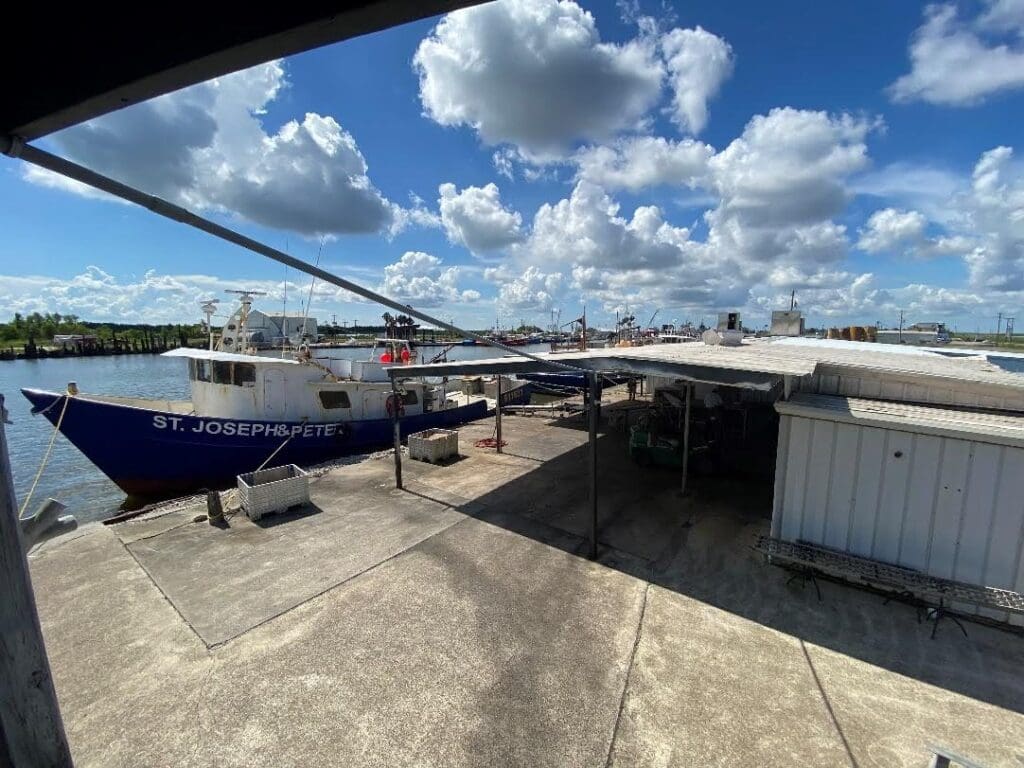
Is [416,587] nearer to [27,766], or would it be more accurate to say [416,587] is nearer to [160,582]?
[160,582]

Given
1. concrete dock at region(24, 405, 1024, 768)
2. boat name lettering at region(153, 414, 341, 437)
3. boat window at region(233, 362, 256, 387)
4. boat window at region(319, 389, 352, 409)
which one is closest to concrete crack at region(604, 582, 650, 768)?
concrete dock at region(24, 405, 1024, 768)

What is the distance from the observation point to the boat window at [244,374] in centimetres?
1244

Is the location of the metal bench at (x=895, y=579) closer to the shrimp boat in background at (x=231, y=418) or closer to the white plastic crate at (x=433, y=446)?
the shrimp boat in background at (x=231, y=418)

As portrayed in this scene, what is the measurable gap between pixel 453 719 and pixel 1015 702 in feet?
16.6

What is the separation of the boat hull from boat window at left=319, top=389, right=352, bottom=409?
872 millimetres

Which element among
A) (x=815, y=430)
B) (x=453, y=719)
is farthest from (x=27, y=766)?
(x=815, y=430)

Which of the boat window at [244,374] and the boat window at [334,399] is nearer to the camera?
the boat window at [244,374]

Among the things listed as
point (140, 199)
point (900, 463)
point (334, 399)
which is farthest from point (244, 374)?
point (900, 463)

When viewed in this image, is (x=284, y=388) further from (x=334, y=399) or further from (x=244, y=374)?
(x=334, y=399)

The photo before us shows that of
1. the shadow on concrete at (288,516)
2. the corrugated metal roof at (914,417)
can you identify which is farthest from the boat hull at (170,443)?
the corrugated metal roof at (914,417)

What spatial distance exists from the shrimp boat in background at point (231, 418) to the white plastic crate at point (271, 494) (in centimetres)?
234

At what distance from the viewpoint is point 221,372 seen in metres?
12.5

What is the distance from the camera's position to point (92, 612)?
5.18 metres

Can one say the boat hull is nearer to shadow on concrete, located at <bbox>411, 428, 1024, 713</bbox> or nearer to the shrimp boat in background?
the shrimp boat in background
